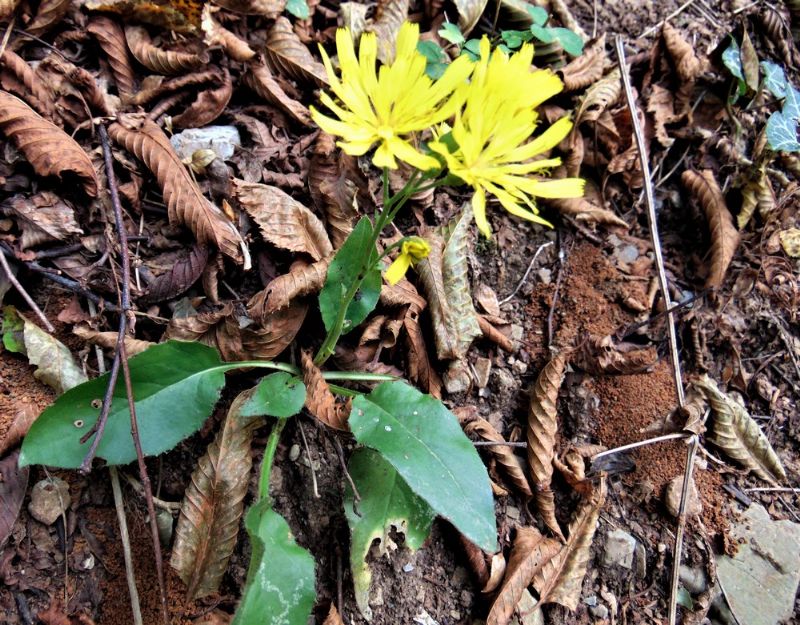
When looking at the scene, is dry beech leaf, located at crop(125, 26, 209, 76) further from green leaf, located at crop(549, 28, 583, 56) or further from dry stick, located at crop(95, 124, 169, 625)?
green leaf, located at crop(549, 28, 583, 56)

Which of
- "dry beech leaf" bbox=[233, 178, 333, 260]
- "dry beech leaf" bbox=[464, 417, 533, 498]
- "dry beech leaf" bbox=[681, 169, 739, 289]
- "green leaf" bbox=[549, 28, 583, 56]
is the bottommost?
"dry beech leaf" bbox=[464, 417, 533, 498]

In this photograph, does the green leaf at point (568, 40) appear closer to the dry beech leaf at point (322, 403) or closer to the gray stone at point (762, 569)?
the dry beech leaf at point (322, 403)

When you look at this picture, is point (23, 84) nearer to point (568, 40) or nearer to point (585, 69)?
point (568, 40)

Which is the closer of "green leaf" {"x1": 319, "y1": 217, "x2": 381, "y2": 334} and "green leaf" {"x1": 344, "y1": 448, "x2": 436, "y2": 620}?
"green leaf" {"x1": 344, "y1": 448, "x2": 436, "y2": 620}

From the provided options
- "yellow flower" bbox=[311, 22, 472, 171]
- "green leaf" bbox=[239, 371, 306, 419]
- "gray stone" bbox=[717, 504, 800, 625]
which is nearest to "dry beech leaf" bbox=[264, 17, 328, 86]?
"yellow flower" bbox=[311, 22, 472, 171]

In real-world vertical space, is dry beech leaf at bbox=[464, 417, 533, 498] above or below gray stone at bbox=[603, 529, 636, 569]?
above

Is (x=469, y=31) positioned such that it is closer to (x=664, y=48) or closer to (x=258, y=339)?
(x=664, y=48)

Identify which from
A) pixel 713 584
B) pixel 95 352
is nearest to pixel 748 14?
pixel 713 584
